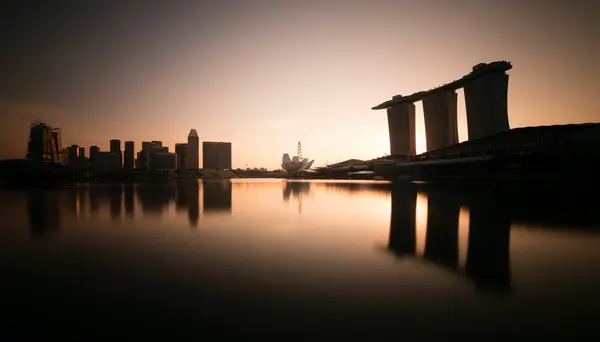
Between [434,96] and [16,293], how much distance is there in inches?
7088

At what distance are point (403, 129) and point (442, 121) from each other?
111ft

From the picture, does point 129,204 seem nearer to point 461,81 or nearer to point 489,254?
point 489,254

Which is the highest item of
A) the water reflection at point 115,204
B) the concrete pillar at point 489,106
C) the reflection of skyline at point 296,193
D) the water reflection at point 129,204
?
the concrete pillar at point 489,106

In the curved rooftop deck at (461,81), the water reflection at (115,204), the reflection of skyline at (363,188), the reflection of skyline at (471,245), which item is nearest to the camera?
the reflection of skyline at (471,245)

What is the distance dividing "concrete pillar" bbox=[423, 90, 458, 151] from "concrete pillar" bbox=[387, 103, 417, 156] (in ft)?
76.4

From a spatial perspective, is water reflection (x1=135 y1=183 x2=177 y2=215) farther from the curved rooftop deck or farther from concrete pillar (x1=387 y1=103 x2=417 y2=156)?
concrete pillar (x1=387 y1=103 x2=417 y2=156)

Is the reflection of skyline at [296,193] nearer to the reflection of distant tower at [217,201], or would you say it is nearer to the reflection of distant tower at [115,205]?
the reflection of distant tower at [217,201]

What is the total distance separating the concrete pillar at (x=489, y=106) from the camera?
11244 cm

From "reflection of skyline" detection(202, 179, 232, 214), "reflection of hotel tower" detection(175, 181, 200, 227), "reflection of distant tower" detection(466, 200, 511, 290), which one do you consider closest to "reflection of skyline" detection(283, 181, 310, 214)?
"reflection of skyline" detection(202, 179, 232, 214)

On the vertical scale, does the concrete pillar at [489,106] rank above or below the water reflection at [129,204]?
above

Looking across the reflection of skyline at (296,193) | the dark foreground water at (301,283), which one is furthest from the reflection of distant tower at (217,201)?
the dark foreground water at (301,283)

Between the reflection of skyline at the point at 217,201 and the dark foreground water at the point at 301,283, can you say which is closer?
the dark foreground water at the point at 301,283

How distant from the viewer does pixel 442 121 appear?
154 metres

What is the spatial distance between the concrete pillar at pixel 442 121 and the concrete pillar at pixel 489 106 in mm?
28532
